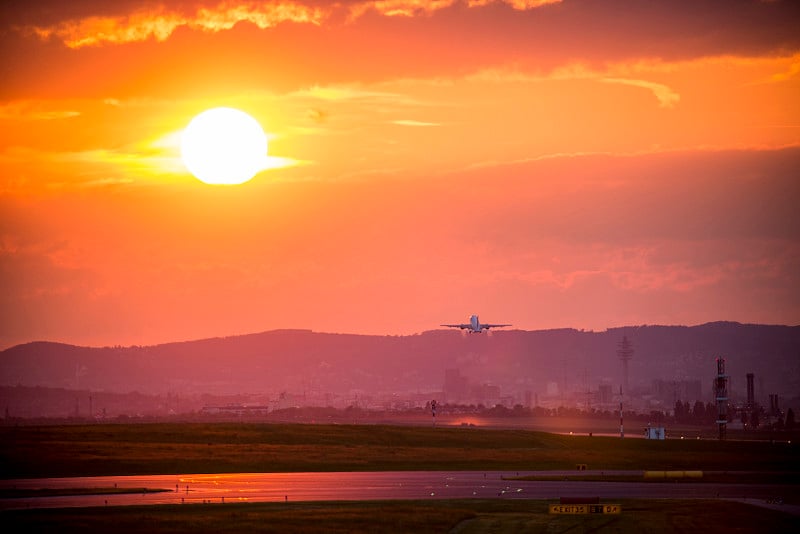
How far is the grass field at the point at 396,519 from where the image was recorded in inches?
3489

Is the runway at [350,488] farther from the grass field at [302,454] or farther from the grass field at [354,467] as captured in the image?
the grass field at [302,454]

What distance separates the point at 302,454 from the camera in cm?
16938

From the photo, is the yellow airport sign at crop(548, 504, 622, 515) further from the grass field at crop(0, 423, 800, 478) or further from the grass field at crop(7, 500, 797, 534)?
the grass field at crop(0, 423, 800, 478)

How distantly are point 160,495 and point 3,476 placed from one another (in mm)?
33584

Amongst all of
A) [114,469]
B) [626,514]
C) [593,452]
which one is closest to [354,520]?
[626,514]

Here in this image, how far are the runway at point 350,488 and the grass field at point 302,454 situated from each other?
41.9 feet

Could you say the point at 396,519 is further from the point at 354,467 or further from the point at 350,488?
the point at 354,467

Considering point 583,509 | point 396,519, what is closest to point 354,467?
point 583,509

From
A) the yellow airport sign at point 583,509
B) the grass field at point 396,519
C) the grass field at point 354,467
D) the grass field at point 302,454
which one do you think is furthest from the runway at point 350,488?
the grass field at point 302,454

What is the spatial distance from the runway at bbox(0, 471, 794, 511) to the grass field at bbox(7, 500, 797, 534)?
6.20 m

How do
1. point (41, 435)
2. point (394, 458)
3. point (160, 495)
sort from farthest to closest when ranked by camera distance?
point (41, 435) < point (394, 458) < point (160, 495)

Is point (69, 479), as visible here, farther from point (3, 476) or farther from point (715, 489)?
point (715, 489)

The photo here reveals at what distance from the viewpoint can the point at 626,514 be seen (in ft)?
319

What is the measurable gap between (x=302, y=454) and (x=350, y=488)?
50661mm
